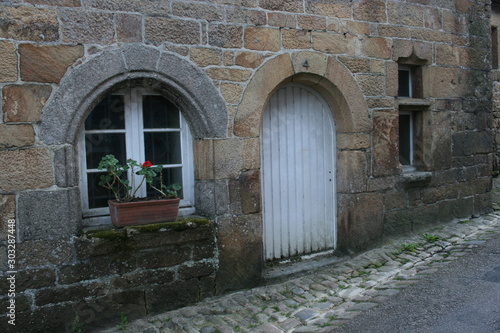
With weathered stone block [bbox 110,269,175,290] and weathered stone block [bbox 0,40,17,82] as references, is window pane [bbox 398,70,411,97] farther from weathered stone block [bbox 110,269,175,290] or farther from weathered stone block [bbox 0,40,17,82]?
weathered stone block [bbox 0,40,17,82]

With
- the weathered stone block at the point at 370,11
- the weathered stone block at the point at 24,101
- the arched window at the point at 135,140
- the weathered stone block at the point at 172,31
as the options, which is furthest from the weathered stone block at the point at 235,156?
the weathered stone block at the point at 370,11

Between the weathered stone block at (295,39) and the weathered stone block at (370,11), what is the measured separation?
2.56 feet

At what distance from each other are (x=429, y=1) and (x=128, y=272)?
5.08 meters

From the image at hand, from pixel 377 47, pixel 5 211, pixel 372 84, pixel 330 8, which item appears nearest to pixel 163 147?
pixel 5 211

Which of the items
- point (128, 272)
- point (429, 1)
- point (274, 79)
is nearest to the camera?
point (128, 272)

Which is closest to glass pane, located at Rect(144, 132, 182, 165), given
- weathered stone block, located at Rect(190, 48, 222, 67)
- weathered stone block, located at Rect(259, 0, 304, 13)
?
weathered stone block, located at Rect(190, 48, 222, 67)

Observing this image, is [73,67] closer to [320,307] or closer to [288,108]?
[288,108]

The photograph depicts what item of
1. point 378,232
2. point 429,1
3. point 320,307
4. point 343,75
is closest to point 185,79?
point 343,75

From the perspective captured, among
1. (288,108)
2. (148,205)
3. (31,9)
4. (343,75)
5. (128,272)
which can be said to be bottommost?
(128,272)

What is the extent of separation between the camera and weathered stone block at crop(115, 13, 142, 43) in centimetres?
398

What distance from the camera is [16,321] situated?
11.8ft

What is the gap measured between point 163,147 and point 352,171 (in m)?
2.26

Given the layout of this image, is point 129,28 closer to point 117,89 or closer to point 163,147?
point 117,89

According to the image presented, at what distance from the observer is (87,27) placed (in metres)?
3.86
